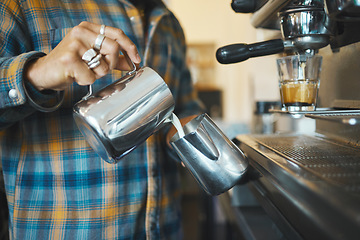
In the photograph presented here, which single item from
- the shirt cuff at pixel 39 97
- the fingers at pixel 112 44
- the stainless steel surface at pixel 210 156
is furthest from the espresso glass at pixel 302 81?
the shirt cuff at pixel 39 97

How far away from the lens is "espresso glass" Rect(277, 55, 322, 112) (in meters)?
0.57

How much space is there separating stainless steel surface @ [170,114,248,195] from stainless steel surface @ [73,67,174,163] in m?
0.06

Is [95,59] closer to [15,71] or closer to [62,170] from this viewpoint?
[15,71]

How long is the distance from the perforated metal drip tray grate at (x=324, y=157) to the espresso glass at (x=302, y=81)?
73mm

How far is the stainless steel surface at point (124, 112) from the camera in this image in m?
0.45

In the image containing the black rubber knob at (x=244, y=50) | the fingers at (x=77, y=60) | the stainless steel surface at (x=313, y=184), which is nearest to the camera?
the stainless steel surface at (x=313, y=184)

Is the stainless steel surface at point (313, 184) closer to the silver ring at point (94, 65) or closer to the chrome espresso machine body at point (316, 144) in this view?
the chrome espresso machine body at point (316, 144)

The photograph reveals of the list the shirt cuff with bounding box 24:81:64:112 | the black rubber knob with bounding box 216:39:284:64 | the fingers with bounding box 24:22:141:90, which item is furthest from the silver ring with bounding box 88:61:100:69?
the black rubber knob with bounding box 216:39:284:64

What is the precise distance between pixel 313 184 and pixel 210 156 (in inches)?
7.0

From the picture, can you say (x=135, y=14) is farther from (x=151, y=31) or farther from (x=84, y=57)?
(x=84, y=57)

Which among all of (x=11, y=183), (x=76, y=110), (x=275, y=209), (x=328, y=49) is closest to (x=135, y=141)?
(x=76, y=110)

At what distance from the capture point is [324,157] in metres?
0.47

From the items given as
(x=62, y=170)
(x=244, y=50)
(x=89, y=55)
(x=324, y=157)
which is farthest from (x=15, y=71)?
(x=324, y=157)

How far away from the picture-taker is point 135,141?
483mm
